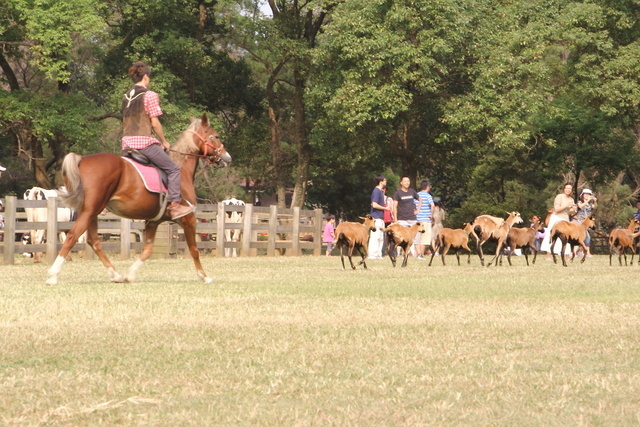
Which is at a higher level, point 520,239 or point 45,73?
point 45,73

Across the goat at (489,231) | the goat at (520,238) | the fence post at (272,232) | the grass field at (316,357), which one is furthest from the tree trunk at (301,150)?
the grass field at (316,357)

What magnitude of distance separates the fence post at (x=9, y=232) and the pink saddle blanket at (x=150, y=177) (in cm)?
911

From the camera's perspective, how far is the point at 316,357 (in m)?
7.32

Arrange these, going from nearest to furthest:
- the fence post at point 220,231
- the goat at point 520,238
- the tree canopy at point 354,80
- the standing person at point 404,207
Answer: the goat at point 520,238 → the standing person at point 404,207 → the fence post at point 220,231 → the tree canopy at point 354,80

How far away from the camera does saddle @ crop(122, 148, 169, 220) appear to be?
14.4 m

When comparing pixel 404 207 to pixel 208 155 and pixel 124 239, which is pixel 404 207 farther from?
pixel 208 155

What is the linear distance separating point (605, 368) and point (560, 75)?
43052 millimetres

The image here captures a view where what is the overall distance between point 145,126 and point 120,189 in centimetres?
87

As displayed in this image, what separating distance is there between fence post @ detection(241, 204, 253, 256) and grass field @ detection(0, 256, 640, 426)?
17.0 metres

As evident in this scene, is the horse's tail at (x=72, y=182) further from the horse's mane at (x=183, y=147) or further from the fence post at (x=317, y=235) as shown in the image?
the fence post at (x=317, y=235)

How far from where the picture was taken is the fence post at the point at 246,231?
30.4m

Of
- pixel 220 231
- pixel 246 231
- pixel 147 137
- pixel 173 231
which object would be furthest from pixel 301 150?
pixel 147 137

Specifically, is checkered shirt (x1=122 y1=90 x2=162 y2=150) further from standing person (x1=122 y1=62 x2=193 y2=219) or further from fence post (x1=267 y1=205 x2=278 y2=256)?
fence post (x1=267 y1=205 x2=278 y2=256)

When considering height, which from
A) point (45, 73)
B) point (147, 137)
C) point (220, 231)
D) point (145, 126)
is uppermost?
point (45, 73)
